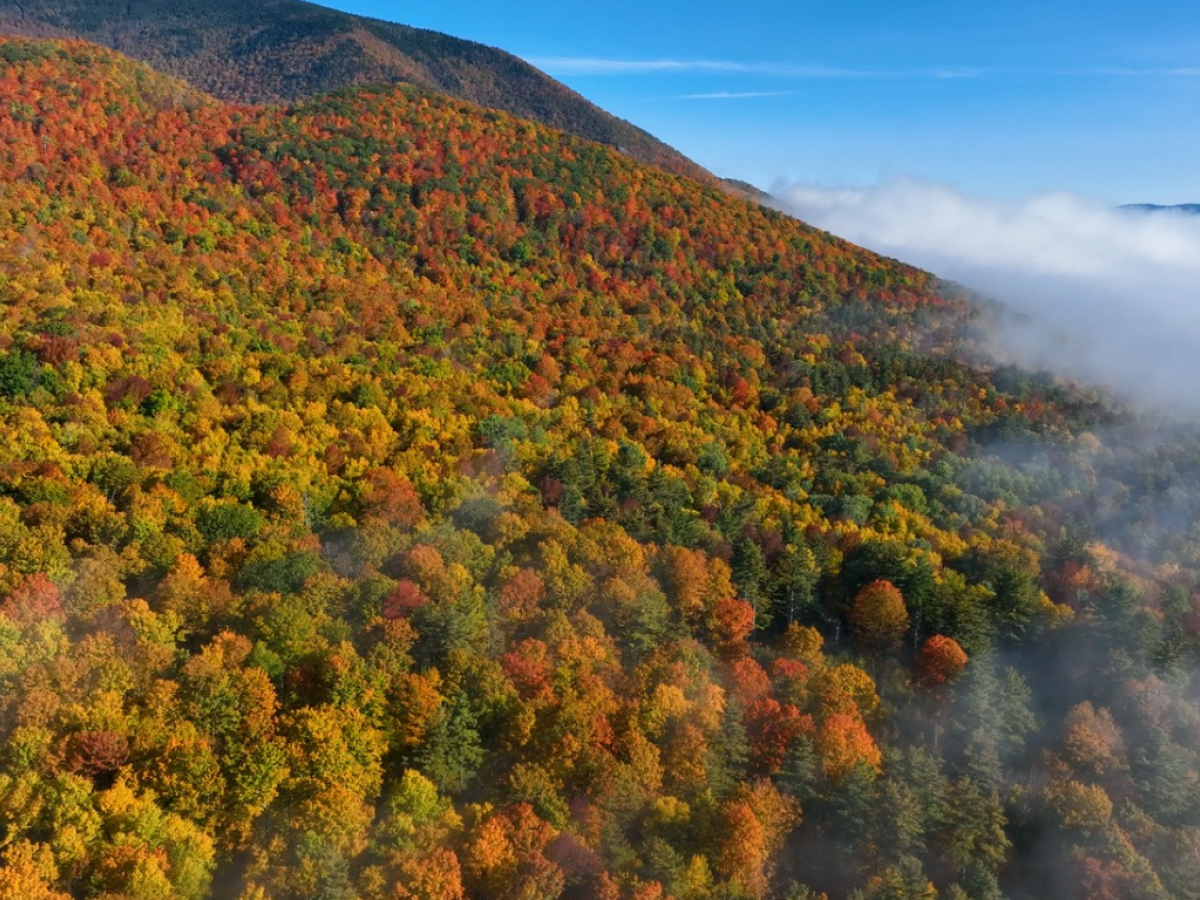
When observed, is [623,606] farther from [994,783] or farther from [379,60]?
[379,60]

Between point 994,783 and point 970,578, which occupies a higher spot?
point 970,578

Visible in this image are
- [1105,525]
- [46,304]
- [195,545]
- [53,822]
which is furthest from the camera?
[1105,525]

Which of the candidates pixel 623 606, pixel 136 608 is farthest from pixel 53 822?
pixel 623 606

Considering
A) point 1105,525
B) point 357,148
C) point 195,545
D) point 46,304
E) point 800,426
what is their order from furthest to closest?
point 357,148 < point 800,426 < point 1105,525 < point 46,304 < point 195,545

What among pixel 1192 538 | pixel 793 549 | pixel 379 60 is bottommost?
pixel 793 549

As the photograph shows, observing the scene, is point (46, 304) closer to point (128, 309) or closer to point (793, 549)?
point (128, 309)

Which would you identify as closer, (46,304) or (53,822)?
(53,822)
